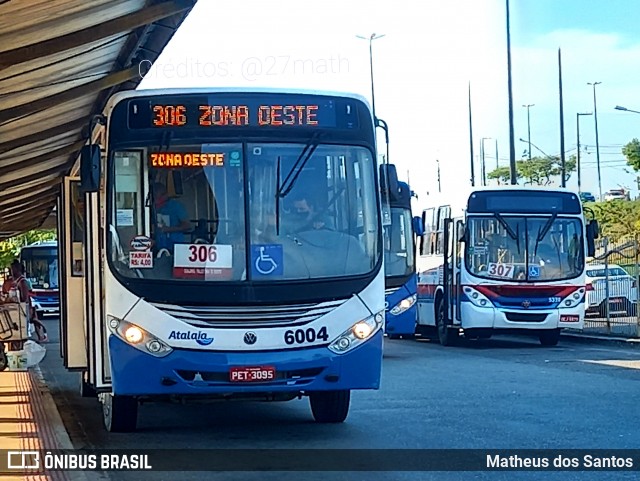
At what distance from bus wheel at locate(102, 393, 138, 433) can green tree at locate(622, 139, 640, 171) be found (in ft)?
162

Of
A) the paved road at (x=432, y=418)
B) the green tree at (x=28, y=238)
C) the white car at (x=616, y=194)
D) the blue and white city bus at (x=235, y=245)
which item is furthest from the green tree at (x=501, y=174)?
the blue and white city bus at (x=235, y=245)

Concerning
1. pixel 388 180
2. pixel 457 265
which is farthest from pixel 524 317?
pixel 388 180

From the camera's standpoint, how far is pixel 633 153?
59406mm

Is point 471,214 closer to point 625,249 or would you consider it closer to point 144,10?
point 625,249

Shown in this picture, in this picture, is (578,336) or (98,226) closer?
(98,226)

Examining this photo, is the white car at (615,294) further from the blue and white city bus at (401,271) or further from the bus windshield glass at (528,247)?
the blue and white city bus at (401,271)

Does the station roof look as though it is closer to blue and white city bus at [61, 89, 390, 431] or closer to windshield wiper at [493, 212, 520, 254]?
blue and white city bus at [61, 89, 390, 431]

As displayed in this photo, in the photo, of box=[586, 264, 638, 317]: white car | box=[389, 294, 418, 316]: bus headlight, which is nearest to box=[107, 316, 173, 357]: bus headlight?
box=[389, 294, 418, 316]: bus headlight

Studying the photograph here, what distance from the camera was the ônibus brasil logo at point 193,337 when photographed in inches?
379

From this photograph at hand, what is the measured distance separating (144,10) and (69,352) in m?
3.89

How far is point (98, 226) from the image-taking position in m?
10.4

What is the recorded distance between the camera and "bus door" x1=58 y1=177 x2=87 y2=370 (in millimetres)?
12383

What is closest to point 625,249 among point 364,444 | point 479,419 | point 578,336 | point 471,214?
point 578,336

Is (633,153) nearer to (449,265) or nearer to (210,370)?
(449,265)
